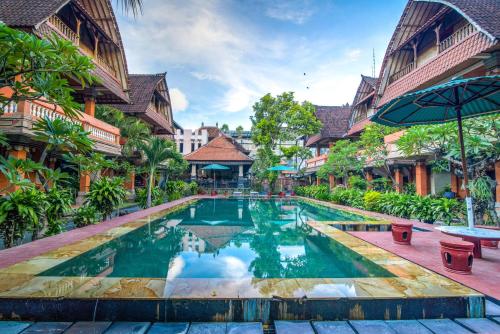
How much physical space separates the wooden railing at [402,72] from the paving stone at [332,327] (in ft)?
50.6

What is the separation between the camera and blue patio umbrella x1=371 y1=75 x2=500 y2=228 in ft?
12.9

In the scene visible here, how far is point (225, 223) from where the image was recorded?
9438 mm

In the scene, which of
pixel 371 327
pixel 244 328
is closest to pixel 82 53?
pixel 244 328

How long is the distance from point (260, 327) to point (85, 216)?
701 cm

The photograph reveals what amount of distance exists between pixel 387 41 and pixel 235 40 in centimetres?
921

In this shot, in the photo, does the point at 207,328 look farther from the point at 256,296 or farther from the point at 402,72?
the point at 402,72

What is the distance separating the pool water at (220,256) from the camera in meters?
4.11

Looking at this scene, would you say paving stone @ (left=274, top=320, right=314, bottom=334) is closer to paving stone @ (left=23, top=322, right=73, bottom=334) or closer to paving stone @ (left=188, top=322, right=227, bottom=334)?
paving stone @ (left=188, top=322, right=227, bottom=334)

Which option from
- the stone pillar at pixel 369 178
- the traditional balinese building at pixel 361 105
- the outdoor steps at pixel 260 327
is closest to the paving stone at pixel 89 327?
the outdoor steps at pixel 260 327

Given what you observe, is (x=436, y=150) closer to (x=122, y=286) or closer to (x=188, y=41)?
(x=122, y=286)

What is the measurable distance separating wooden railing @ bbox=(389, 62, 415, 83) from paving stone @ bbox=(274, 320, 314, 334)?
51.4 ft

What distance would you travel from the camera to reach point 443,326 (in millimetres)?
2742

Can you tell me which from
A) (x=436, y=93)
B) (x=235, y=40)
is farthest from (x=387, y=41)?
(x=436, y=93)

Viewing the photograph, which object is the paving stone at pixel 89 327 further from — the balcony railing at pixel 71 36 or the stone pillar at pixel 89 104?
the stone pillar at pixel 89 104
